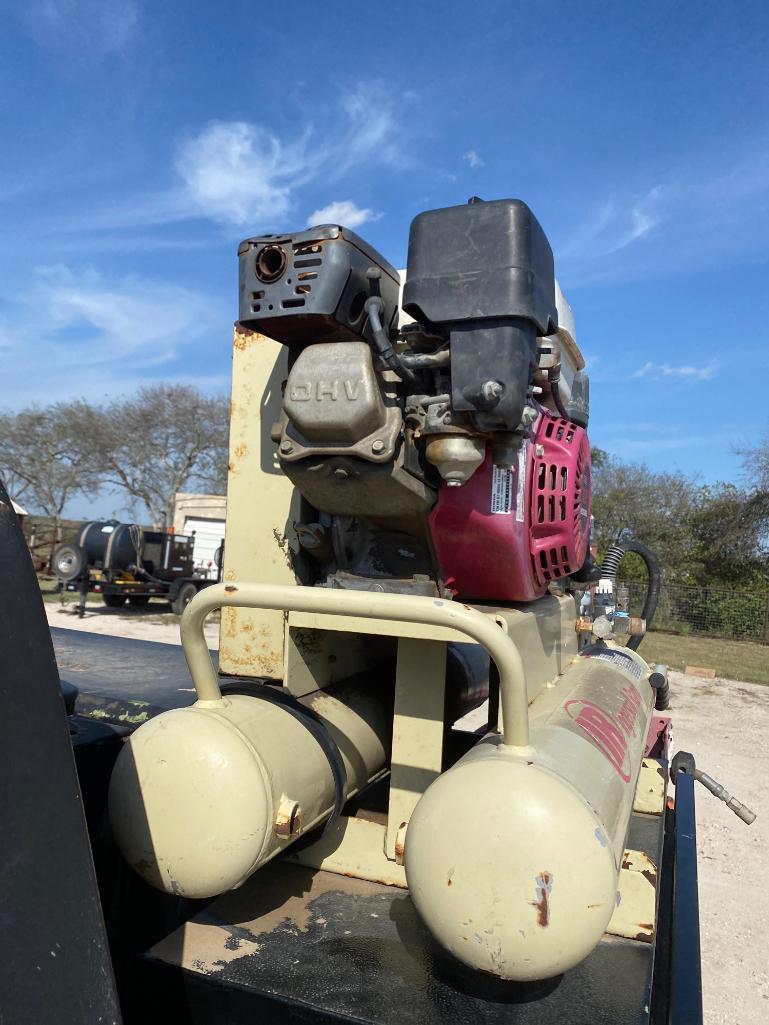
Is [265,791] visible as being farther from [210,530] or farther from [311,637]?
[210,530]

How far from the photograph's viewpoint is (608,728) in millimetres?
1950

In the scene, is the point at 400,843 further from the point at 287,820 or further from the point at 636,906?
the point at 636,906

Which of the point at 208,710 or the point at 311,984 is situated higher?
the point at 208,710

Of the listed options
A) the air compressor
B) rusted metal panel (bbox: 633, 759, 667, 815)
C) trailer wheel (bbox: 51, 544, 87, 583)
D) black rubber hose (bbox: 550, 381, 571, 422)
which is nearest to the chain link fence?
trailer wheel (bbox: 51, 544, 87, 583)

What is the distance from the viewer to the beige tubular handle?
1.32 metres

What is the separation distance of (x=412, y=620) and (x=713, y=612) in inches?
653

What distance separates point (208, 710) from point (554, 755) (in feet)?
2.40

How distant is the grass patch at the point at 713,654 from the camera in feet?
36.9

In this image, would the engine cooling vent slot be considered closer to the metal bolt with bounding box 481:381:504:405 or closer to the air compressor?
the air compressor

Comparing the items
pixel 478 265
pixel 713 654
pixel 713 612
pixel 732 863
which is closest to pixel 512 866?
pixel 478 265

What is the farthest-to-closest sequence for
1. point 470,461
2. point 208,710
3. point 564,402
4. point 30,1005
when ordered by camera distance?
1. point 564,402
2. point 470,461
3. point 208,710
4. point 30,1005

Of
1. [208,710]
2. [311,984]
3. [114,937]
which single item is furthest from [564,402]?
[114,937]

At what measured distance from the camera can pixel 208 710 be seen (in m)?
1.59

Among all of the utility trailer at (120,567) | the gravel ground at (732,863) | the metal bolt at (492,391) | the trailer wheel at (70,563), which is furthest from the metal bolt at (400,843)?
the trailer wheel at (70,563)
